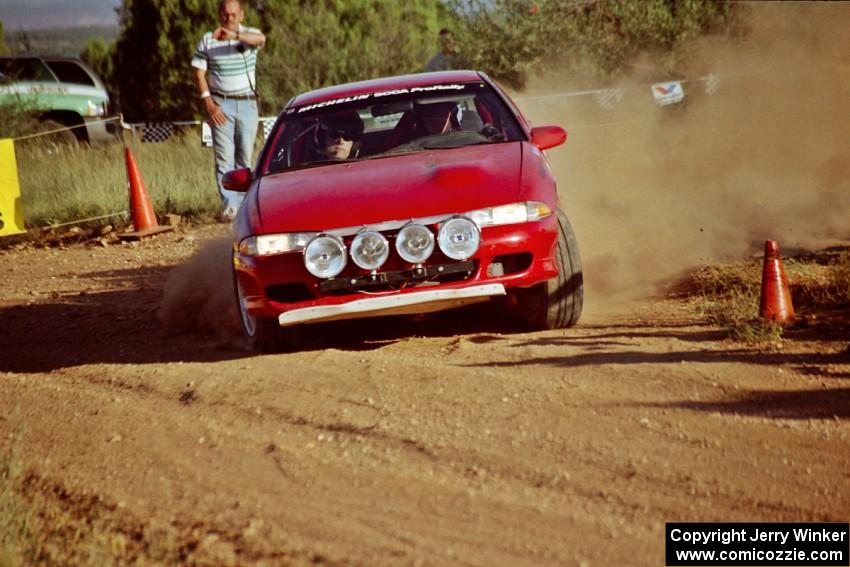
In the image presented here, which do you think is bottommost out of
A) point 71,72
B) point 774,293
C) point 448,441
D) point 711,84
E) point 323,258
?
point 711,84

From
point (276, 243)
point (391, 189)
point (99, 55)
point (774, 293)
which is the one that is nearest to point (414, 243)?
point (391, 189)

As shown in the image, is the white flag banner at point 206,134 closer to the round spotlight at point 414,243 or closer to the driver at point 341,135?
the driver at point 341,135

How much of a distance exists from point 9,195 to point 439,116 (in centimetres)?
758

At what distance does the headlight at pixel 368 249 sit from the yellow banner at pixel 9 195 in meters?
8.36

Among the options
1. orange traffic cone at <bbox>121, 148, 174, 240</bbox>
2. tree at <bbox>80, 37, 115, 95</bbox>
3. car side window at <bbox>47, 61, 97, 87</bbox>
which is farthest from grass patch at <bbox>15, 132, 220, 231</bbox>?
tree at <bbox>80, 37, 115, 95</bbox>

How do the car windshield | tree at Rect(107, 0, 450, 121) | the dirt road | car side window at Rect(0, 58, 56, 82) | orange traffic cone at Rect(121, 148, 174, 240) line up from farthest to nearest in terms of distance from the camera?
1. tree at Rect(107, 0, 450, 121)
2. car side window at Rect(0, 58, 56, 82)
3. orange traffic cone at Rect(121, 148, 174, 240)
4. the car windshield
5. the dirt road

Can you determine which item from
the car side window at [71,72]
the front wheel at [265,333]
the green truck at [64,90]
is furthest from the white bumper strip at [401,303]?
the car side window at [71,72]

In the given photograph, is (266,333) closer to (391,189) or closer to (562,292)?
(391,189)

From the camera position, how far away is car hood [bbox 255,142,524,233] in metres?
5.74

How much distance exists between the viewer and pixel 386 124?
23.4 feet

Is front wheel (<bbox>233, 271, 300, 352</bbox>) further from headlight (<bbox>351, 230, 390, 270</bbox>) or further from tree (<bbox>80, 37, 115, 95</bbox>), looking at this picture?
tree (<bbox>80, 37, 115, 95</bbox>)

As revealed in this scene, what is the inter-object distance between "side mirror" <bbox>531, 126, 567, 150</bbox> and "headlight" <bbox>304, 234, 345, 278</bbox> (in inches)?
66.5

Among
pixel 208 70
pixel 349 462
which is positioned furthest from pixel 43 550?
pixel 208 70

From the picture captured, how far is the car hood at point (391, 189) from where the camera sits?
5.74 metres
